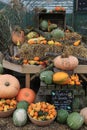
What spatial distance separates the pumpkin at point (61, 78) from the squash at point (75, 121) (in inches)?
24.9

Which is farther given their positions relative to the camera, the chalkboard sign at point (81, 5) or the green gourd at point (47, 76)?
the chalkboard sign at point (81, 5)

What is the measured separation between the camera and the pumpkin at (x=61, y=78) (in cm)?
563

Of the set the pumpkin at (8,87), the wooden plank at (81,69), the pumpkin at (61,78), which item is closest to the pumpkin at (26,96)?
the pumpkin at (8,87)

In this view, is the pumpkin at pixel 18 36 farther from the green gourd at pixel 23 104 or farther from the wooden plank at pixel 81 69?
the green gourd at pixel 23 104

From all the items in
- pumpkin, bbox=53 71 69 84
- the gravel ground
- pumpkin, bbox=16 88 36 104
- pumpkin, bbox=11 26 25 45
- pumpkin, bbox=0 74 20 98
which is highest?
pumpkin, bbox=11 26 25 45

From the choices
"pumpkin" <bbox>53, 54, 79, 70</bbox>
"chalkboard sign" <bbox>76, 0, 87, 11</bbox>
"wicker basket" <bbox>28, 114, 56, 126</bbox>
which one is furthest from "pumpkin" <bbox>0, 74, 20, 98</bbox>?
"chalkboard sign" <bbox>76, 0, 87, 11</bbox>

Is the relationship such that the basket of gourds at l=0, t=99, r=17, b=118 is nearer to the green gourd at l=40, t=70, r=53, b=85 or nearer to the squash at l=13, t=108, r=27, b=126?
the squash at l=13, t=108, r=27, b=126

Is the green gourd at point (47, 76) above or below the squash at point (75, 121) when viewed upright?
above

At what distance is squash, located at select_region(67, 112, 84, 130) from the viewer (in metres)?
5.33

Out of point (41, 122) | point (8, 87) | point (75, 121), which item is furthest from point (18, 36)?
point (75, 121)

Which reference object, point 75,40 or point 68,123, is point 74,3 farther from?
point 68,123

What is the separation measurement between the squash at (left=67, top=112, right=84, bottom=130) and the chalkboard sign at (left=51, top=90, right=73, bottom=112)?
0.39 metres

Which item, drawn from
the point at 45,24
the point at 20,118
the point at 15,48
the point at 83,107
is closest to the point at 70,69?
the point at 83,107

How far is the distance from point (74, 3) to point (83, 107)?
576 cm
